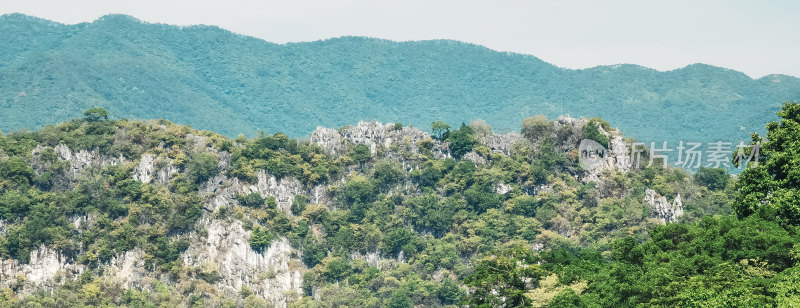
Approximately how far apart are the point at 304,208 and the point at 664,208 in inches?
1144

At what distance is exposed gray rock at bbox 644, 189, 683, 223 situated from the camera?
9675 centimetres

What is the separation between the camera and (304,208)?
102m

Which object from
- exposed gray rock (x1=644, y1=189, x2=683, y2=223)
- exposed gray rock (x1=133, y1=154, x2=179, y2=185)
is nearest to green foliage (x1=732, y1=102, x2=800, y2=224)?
exposed gray rock (x1=644, y1=189, x2=683, y2=223)

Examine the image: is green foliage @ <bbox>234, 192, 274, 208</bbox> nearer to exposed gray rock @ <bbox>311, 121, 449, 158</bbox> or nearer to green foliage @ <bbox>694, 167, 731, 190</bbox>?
exposed gray rock @ <bbox>311, 121, 449, 158</bbox>

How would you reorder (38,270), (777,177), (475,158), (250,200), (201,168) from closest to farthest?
(777,177)
(38,270)
(250,200)
(201,168)
(475,158)

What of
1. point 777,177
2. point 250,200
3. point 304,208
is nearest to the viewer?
point 777,177

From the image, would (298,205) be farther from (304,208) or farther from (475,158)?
(475,158)

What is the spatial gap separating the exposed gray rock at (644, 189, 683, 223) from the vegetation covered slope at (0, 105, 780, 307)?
0.61m

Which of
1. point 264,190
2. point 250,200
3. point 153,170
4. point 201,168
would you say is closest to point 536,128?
point 264,190

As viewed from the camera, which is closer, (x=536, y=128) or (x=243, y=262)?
(x=243, y=262)

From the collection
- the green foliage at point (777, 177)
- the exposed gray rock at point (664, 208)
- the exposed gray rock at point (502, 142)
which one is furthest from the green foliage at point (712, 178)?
the green foliage at point (777, 177)

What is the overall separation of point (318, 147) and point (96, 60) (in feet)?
336

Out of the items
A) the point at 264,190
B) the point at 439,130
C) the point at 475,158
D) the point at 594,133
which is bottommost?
the point at 264,190

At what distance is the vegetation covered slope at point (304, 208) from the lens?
91.5 metres
